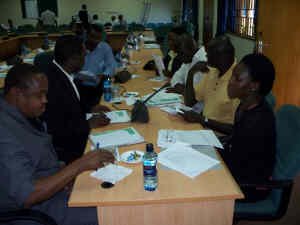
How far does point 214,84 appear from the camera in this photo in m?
2.57

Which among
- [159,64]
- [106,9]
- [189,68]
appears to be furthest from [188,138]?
[106,9]

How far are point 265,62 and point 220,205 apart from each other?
86 centimetres

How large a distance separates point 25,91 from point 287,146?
53.1 inches

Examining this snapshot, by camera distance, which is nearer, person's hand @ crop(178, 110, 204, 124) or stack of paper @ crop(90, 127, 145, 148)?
stack of paper @ crop(90, 127, 145, 148)

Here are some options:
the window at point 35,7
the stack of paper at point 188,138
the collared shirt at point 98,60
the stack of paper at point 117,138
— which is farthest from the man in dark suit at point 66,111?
the window at point 35,7

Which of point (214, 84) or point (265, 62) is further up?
point (265, 62)

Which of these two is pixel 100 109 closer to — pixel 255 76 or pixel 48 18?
pixel 255 76

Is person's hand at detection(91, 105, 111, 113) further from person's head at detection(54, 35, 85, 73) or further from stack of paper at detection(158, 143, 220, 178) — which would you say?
stack of paper at detection(158, 143, 220, 178)

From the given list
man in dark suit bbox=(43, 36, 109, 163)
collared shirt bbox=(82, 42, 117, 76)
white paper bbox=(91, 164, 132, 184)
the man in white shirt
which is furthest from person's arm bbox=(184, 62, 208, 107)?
the man in white shirt

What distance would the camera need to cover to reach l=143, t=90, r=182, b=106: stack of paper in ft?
8.54

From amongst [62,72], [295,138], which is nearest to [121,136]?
[62,72]

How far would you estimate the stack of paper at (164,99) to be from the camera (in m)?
2.60

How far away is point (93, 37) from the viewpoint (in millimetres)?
4234

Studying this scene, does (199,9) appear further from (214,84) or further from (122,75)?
(214,84)
